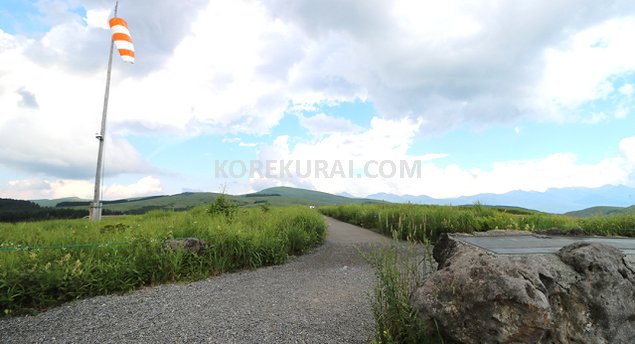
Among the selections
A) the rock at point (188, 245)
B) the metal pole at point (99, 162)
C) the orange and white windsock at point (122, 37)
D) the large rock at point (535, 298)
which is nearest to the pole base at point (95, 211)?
the metal pole at point (99, 162)

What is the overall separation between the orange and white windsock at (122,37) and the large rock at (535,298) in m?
15.4

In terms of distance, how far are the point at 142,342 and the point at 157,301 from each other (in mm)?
1299

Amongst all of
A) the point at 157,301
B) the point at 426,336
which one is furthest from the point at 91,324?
the point at 426,336

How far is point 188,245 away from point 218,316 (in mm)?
2635

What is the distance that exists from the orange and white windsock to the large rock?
15419 millimetres

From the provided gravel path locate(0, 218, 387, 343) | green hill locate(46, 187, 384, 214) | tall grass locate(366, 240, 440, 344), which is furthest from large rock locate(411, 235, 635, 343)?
green hill locate(46, 187, 384, 214)

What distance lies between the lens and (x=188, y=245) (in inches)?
263

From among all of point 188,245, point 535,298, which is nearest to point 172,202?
point 188,245

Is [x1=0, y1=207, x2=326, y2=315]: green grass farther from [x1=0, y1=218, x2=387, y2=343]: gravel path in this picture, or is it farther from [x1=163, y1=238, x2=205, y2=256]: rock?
[x1=0, y1=218, x2=387, y2=343]: gravel path

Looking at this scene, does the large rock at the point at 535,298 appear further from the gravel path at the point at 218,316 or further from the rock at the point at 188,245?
the rock at the point at 188,245

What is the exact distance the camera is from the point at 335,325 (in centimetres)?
410

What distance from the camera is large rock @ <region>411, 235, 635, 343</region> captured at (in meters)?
2.60

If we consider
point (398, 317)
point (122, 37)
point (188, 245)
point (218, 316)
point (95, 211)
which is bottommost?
point (218, 316)

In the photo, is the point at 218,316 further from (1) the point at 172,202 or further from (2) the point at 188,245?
(1) the point at 172,202
